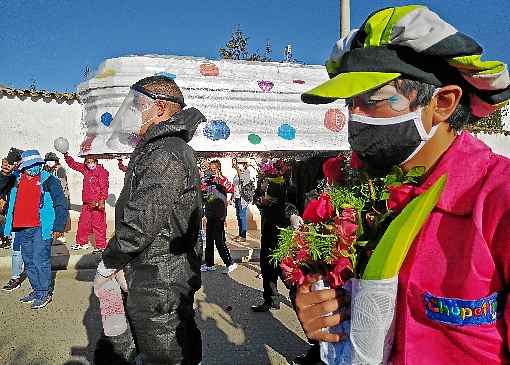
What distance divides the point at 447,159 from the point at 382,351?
549mm

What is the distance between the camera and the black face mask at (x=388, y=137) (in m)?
1.32

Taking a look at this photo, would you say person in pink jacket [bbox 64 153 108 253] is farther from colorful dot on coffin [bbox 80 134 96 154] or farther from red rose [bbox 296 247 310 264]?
red rose [bbox 296 247 310 264]

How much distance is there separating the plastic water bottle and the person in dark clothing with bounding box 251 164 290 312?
8.80 ft

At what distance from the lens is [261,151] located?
887 centimetres

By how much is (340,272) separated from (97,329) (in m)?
4.58

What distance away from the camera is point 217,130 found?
27.7 ft

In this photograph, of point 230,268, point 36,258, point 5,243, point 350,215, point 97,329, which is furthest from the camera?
point 5,243

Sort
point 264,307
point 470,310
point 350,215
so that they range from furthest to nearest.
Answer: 1. point 264,307
2. point 350,215
3. point 470,310

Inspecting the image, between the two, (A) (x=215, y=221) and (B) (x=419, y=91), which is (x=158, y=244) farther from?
(A) (x=215, y=221)

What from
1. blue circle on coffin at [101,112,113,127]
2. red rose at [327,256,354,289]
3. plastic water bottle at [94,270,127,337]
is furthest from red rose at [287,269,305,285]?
blue circle on coffin at [101,112,113,127]

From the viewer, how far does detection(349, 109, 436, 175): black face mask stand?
132 cm

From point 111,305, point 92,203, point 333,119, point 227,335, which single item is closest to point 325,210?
point 111,305

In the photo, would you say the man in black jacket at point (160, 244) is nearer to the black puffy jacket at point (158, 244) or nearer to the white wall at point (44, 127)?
the black puffy jacket at point (158, 244)

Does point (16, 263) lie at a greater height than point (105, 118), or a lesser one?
lesser
